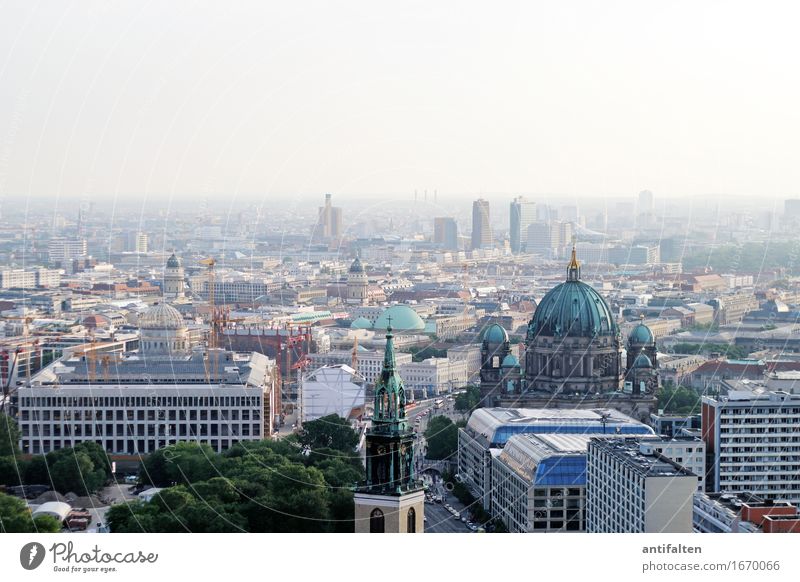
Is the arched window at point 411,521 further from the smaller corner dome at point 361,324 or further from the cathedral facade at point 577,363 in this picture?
the smaller corner dome at point 361,324

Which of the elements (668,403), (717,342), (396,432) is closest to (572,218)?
(717,342)

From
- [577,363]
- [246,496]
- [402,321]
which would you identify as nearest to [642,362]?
[577,363]

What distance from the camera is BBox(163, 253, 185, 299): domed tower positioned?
58.8m

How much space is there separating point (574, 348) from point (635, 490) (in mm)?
13549

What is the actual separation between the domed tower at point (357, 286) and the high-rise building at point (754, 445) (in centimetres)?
3636

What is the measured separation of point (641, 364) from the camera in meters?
34.0

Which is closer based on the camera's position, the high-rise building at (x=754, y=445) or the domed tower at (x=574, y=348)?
the high-rise building at (x=754, y=445)

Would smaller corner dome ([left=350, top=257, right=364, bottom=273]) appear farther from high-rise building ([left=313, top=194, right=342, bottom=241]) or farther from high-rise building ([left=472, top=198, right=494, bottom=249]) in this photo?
high-rise building ([left=472, top=198, right=494, bottom=249])

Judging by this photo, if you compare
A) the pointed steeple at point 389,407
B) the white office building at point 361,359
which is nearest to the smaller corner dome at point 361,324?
the white office building at point 361,359

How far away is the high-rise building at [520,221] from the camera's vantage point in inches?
1983

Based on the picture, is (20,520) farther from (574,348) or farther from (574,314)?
(574,314)
